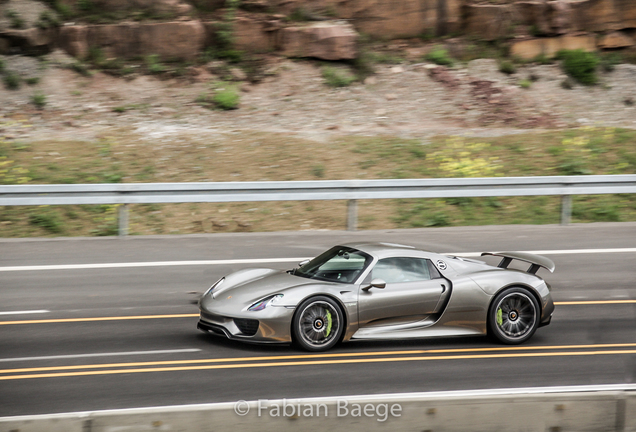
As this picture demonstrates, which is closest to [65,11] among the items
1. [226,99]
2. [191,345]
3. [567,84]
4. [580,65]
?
[226,99]

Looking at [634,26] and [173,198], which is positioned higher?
[634,26]

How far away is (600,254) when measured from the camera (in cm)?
1218

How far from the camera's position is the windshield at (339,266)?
25.3ft

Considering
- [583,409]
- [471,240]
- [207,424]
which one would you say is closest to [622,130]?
[471,240]

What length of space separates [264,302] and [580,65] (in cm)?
1910

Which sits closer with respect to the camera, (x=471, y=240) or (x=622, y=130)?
(x=471, y=240)

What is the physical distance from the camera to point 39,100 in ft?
65.9

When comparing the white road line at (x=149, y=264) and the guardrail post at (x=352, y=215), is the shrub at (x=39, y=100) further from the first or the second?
the guardrail post at (x=352, y=215)

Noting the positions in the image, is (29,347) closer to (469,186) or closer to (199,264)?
(199,264)

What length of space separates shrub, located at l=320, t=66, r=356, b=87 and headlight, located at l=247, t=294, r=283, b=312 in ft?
50.0

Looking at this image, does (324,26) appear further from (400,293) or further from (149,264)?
(400,293)

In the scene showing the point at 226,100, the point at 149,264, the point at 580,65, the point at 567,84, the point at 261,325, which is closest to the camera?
the point at 261,325

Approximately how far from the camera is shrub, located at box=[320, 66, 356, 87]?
860 inches

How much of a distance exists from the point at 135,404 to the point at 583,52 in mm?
21598
